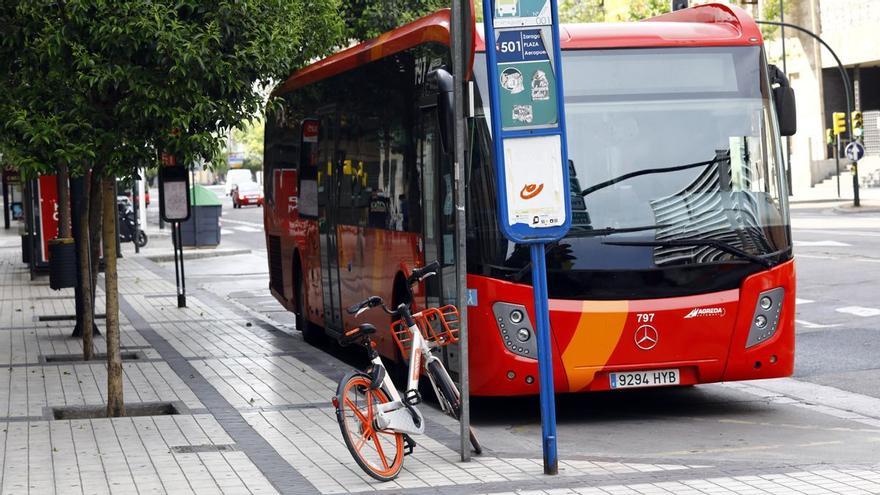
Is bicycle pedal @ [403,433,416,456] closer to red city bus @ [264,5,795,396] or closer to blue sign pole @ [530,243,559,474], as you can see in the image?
blue sign pole @ [530,243,559,474]

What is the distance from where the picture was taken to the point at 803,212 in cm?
4584

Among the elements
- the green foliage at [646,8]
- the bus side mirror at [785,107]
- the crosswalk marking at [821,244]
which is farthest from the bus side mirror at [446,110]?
the green foliage at [646,8]

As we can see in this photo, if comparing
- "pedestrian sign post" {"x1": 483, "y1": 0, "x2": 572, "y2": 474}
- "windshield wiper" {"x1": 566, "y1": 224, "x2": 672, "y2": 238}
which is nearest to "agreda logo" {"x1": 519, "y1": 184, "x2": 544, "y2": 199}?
"pedestrian sign post" {"x1": 483, "y1": 0, "x2": 572, "y2": 474}

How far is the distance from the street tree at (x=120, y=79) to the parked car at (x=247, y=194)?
73318mm

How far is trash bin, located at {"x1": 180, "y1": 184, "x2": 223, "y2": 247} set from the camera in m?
39.4

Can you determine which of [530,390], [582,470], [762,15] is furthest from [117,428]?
[762,15]

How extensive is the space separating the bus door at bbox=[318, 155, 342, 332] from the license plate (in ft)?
15.9

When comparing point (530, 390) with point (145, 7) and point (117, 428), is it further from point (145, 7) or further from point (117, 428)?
point (145, 7)

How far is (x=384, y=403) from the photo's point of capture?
327 inches

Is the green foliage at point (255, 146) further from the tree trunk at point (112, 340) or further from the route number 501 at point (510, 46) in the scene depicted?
the route number 501 at point (510, 46)

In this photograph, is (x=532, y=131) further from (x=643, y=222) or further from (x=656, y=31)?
(x=656, y=31)

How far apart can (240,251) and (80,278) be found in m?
21.9

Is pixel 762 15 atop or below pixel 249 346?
atop

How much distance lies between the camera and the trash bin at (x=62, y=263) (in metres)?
18.1
